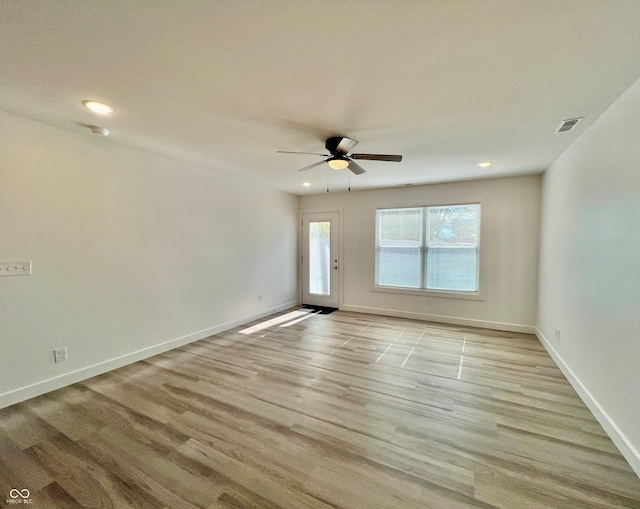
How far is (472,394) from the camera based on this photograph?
2609 millimetres

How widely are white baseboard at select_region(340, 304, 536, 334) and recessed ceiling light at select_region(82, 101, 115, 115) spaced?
190 inches

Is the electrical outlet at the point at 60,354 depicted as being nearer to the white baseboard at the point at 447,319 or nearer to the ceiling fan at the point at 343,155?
the ceiling fan at the point at 343,155

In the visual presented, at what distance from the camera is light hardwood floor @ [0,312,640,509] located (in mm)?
1577

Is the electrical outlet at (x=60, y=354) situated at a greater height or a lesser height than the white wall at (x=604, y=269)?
lesser

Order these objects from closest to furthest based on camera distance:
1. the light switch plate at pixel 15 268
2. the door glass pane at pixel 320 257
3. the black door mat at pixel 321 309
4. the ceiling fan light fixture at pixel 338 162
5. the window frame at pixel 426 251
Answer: the light switch plate at pixel 15 268, the ceiling fan light fixture at pixel 338 162, the window frame at pixel 426 251, the black door mat at pixel 321 309, the door glass pane at pixel 320 257

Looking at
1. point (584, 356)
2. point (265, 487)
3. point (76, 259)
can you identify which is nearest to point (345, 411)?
point (265, 487)

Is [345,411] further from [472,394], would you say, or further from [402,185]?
[402,185]

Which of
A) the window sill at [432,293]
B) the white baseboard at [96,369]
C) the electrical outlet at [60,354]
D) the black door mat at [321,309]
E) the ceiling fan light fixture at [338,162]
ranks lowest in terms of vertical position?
the black door mat at [321,309]

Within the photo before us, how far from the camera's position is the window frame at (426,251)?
15.3 ft

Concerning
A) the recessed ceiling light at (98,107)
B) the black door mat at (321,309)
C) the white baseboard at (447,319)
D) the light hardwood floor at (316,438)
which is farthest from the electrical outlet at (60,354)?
the white baseboard at (447,319)

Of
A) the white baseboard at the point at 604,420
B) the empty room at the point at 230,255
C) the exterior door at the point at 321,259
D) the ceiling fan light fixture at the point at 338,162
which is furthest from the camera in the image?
the exterior door at the point at 321,259

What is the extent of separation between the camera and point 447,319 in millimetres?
4926

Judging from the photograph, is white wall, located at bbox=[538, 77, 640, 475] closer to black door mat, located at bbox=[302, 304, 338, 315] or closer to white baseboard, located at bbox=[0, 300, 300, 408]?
black door mat, located at bbox=[302, 304, 338, 315]

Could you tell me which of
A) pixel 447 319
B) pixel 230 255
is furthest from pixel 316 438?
pixel 447 319
